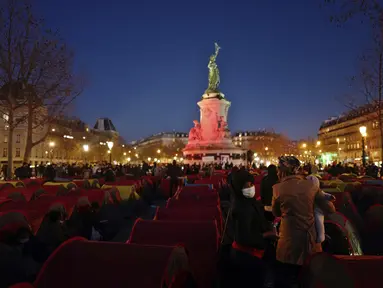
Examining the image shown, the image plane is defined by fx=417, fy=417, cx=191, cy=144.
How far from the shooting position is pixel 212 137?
66062 millimetres

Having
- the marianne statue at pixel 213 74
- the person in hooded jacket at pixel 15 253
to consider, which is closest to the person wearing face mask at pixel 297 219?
the person in hooded jacket at pixel 15 253

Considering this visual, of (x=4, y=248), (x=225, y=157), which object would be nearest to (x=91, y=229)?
(x=4, y=248)

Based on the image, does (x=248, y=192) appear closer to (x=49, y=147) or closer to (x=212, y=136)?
(x=212, y=136)

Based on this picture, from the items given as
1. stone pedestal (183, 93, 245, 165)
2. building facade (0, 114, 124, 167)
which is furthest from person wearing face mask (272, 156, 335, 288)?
building facade (0, 114, 124, 167)

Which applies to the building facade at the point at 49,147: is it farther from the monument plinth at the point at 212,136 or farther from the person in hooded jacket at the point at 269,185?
the person in hooded jacket at the point at 269,185

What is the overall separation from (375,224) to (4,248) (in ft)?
20.1

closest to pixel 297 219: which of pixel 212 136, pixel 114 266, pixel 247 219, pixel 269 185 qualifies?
pixel 247 219

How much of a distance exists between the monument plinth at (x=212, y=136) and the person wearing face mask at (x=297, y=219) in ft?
188

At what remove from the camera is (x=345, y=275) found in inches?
126

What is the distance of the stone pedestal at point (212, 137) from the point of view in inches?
2504

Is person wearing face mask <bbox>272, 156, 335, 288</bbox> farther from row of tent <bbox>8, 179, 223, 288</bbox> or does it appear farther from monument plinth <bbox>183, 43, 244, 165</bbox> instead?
monument plinth <bbox>183, 43, 244, 165</bbox>

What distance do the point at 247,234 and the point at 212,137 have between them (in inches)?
2411

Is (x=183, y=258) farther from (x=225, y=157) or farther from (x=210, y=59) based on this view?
(x=210, y=59)

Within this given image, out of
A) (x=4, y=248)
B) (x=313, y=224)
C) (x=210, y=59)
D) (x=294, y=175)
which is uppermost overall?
(x=210, y=59)
